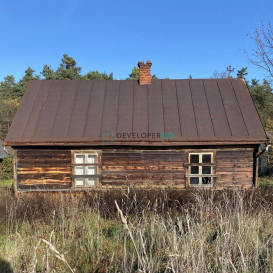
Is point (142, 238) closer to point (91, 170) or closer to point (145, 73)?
point (91, 170)

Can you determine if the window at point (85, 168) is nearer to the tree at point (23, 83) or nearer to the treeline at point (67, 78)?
the treeline at point (67, 78)

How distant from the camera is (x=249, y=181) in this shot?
9500 millimetres

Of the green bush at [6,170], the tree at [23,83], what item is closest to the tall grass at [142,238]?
the green bush at [6,170]

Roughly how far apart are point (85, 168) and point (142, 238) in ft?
21.2

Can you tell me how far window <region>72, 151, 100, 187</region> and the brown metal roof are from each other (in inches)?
24.8

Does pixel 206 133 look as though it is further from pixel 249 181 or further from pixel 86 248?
pixel 86 248

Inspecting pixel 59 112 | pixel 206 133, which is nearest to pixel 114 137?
pixel 59 112

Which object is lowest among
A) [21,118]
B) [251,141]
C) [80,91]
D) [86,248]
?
[86,248]

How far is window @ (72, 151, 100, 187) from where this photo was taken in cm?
948

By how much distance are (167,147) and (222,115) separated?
107 inches

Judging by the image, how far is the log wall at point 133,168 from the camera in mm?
9477

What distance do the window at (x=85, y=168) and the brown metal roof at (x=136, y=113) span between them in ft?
2.07

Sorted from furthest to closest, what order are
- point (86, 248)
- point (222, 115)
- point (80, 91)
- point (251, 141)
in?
point (80, 91) < point (222, 115) < point (251, 141) < point (86, 248)

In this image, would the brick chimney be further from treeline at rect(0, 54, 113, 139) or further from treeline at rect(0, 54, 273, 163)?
treeline at rect(0, 54, 113, 139)
